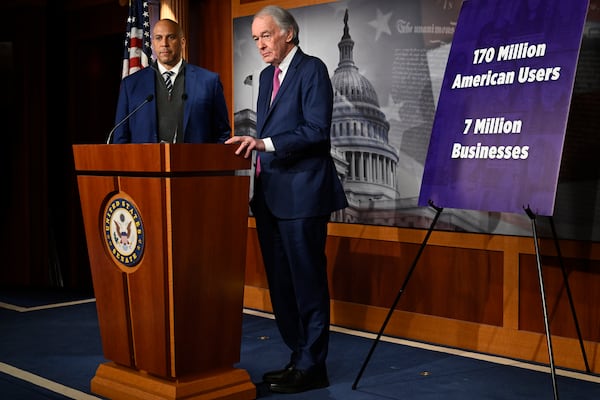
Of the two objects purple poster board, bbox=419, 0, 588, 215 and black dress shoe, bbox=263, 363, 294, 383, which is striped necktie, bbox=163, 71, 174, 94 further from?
black dress shoe, bbox=263, 363, 294, 383

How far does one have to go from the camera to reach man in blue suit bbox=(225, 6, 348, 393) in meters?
3.46

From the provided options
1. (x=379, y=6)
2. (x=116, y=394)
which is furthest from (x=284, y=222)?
(x=379, y=6)

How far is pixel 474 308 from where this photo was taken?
4402 millimetres

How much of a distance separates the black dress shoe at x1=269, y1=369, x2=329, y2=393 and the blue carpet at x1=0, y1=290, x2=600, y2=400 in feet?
0.11

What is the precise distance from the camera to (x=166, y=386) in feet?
10.4

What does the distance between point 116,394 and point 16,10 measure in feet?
14.3

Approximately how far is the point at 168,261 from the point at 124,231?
0.26m

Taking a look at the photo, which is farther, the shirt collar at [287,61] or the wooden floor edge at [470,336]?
the wooden floor edge at [470,336]

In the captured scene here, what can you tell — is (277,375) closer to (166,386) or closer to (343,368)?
(343,368)

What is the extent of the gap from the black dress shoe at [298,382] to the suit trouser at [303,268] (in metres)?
0.03

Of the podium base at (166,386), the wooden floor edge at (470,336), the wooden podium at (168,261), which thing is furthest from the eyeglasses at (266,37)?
the wooden floor edge at (470,336)

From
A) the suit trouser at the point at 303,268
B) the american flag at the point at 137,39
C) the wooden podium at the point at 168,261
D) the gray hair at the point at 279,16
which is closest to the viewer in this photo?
the wooden podium at the point at 168,261

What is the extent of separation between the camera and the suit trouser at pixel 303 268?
353cm

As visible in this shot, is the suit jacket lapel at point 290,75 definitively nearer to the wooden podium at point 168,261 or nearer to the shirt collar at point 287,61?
the shirt collar at point 287,61
